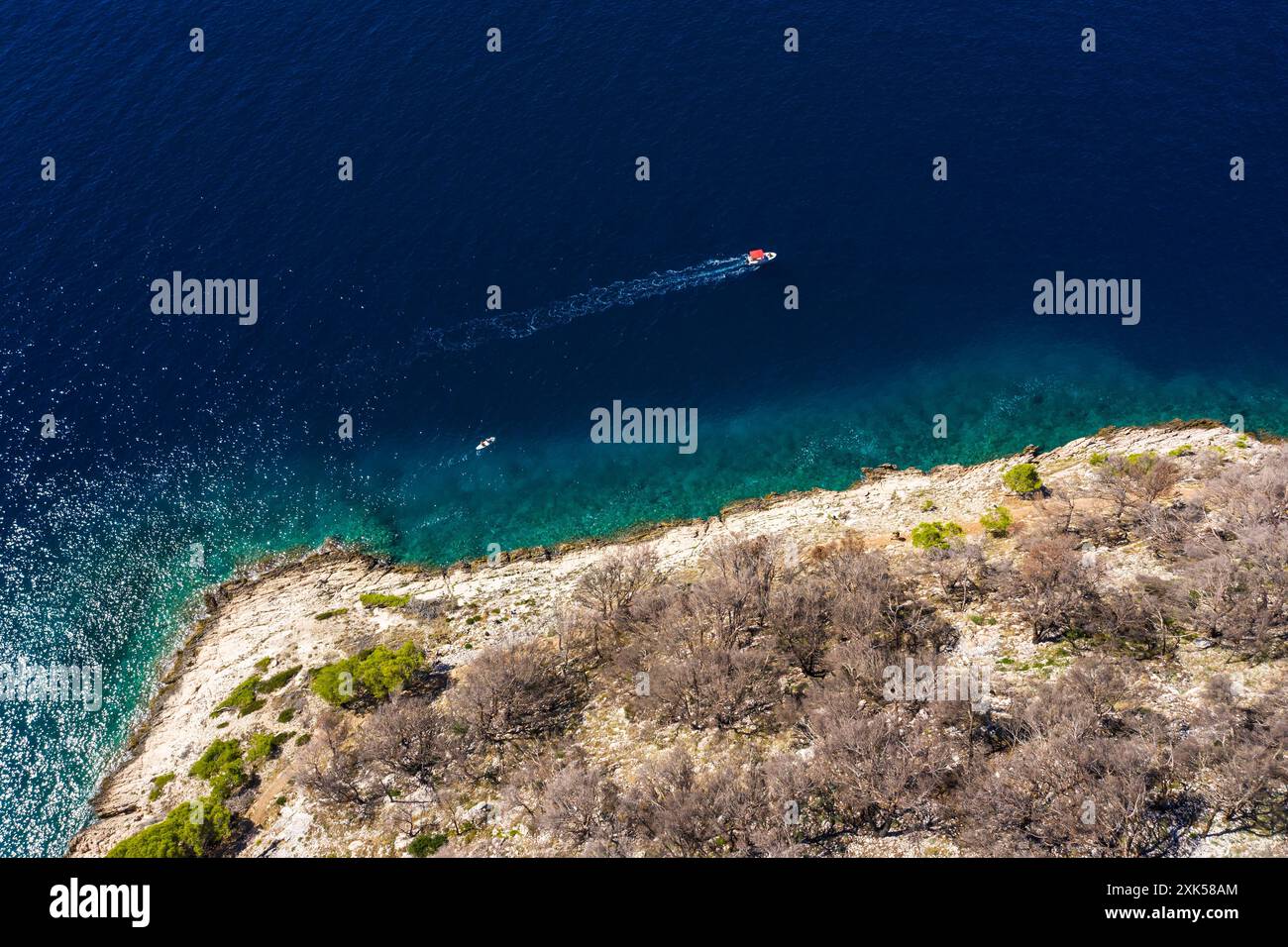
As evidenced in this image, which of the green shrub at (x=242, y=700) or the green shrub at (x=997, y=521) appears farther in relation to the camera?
the green shrub at (x=997, y=521)

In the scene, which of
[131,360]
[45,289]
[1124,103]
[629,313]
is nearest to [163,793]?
[131,360]

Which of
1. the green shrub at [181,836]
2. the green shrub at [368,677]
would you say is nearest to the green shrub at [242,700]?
the green shrub at [368,677]

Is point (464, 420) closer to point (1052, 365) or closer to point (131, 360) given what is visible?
point (131, 360)

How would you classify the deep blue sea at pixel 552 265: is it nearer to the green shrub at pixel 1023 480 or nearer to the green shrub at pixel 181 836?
the green shrub at pixel 181 836

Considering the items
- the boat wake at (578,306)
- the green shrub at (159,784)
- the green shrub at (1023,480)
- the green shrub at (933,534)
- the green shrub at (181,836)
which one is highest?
the boat wake at (578,306)

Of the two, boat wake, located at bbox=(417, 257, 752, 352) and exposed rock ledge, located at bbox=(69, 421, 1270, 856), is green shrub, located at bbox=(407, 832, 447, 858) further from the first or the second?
boat wake, located at bbox=(417, 257, 752, 352)

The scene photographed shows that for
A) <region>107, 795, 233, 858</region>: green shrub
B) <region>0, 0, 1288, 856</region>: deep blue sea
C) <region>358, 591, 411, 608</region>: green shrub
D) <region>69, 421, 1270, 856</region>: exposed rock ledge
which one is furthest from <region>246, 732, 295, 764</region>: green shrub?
<region>358, 591, 411, 608</region>: green shrub
